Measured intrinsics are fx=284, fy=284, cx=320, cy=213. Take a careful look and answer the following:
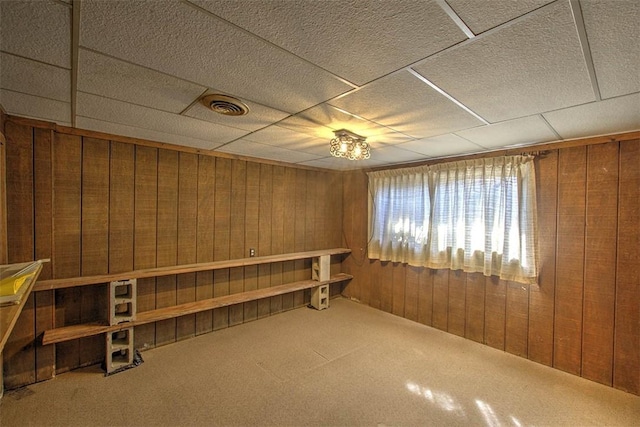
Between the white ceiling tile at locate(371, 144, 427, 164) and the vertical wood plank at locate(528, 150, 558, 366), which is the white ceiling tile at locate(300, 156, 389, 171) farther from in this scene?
the vertical wood plank at locate(528, 150, 558, 366)

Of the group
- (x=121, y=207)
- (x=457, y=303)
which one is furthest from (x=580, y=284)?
(x=121, y=207)

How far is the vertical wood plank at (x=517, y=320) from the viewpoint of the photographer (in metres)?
2.91

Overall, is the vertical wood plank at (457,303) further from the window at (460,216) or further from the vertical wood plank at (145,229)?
the vertical wood plank at (145,229)

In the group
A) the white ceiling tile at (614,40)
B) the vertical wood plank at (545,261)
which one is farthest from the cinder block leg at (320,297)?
the white ceiling tile at (614,40)

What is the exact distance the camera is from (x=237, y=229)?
12.0ft

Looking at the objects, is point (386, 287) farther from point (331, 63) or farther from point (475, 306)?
point (331, 63)

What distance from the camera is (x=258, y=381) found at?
2416mm

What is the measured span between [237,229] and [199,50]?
2.67m

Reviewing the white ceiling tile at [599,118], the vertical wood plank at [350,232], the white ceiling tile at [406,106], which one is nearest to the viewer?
the white ceiling tile at [406,106]

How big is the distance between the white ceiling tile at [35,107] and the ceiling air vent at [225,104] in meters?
0.99

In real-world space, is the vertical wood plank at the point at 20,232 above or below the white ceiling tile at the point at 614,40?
below

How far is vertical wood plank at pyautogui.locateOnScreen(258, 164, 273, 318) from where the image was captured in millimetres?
3896

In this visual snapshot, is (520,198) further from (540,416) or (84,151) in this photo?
(84,151)

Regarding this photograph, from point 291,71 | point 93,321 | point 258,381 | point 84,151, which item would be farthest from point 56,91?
point 258,381
